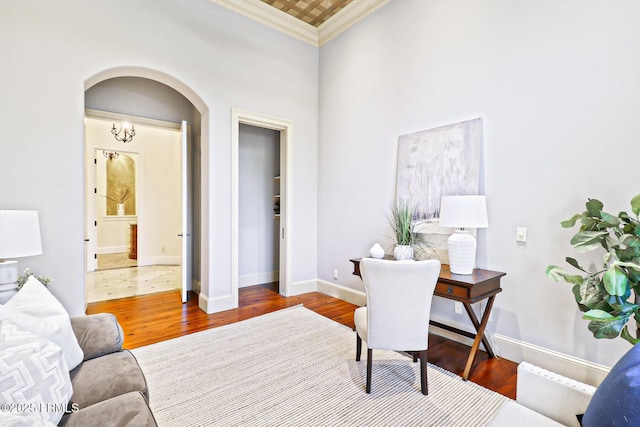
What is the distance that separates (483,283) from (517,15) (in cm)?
226

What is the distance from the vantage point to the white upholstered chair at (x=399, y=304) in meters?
1.97

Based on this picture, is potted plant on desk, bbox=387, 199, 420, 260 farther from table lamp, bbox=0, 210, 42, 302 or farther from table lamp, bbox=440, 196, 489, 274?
table lamp, bbox=0, 210, 42, 302

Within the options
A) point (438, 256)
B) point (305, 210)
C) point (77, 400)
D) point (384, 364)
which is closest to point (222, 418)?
point (77, 400)

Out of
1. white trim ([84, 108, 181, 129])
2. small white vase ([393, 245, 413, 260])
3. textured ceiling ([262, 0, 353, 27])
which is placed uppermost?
textured ceiling ([262, 0, 353, 27])

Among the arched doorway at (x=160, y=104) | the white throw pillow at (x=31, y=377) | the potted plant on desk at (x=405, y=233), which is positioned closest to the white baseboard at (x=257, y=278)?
the arched doorway at (x=160, y=104)

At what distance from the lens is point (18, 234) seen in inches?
81.3

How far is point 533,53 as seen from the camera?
2395 millimetres

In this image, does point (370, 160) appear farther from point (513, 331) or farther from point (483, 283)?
point (513, 331)

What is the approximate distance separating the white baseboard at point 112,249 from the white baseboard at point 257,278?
5.43 metres

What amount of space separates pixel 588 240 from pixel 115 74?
4.32 m

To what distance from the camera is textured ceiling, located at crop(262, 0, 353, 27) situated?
3.83 metres

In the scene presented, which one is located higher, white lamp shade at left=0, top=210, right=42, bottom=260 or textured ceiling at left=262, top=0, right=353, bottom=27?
textured ceiling at left=262, top=0, right=353, bottom=27

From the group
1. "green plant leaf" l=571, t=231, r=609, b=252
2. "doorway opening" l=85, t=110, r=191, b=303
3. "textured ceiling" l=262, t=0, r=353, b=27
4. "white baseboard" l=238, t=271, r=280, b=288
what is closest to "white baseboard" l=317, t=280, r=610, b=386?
"green plant leaf" l=571, t=231, r=609, b=252

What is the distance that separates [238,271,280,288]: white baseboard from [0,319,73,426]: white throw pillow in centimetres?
364
